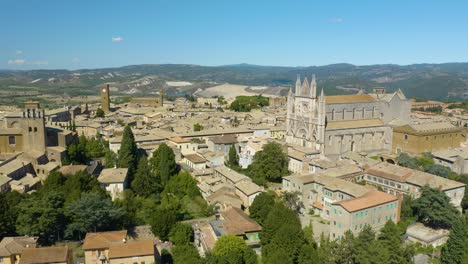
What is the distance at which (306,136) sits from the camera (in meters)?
56.1

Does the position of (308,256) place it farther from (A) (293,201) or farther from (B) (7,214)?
(B) (7,214)

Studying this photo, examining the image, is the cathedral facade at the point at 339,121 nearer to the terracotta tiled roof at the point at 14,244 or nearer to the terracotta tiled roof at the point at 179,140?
the terracotta tiled roof at the point at 179,140

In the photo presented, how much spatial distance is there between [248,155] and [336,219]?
20.1 meters

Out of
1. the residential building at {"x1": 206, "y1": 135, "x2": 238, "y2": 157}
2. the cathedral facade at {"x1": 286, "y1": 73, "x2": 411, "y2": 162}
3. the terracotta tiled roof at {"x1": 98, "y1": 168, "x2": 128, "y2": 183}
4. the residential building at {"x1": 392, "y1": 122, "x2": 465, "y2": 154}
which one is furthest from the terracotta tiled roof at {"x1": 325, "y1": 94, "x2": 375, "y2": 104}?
the terracotta tiled roof at {"x1": 98, "y1": 168, "x2": 128, "y2": 183}

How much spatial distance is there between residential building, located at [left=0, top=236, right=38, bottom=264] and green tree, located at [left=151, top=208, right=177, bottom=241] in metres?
9.02

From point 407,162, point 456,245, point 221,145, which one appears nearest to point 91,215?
point 221,145

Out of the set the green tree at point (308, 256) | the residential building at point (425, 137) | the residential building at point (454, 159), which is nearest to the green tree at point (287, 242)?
the green tree at point (308, 256)

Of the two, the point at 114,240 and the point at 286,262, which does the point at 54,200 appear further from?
the point at 286,262

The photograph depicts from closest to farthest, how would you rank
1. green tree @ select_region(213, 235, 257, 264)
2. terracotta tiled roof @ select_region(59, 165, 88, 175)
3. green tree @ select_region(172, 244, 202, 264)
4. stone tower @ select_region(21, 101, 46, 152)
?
green tree @ select_region(172, 244, 202, 264) < green tree @ select_region(213, 235, 257, 264) < terracotta tiled roof @ select_region(59, 165, 88, 175) < stone tower @ select_region(21, 101, 46, 152)

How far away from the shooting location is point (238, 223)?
33.1 meters

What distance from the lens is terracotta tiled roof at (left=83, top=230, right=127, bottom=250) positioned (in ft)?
96.9

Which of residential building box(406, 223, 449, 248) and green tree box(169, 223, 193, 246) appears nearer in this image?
green tree box(169, 223, 193, 246)

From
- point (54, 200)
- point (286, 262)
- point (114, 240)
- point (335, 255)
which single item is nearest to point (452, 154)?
point (335, 255)

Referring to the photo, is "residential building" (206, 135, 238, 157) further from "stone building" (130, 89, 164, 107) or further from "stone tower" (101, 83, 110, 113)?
"stone building" (130, 89, 164, 107)
